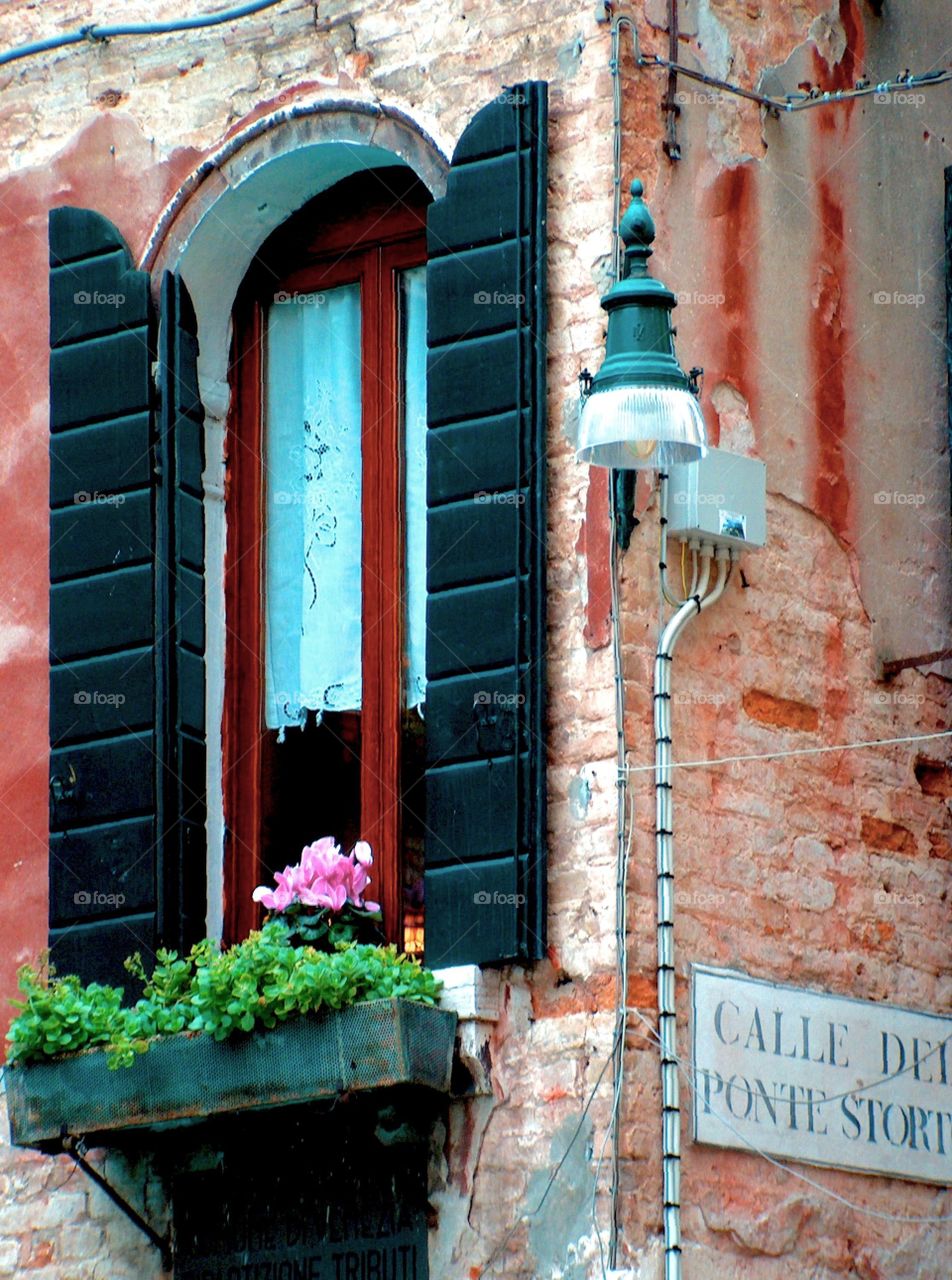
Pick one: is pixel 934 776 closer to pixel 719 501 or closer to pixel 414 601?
pixel 719 501

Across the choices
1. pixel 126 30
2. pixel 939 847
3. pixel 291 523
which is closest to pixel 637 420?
pixel 291 523

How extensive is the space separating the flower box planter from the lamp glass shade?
1.51m

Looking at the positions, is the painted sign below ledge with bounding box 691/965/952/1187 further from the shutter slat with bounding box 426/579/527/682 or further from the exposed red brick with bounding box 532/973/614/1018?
the shutter slat with bounding box 426/579/527/682

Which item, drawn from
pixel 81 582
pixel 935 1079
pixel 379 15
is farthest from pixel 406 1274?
pixel 379 15

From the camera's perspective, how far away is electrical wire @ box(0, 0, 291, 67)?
934 cm

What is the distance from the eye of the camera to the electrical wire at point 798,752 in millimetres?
8227

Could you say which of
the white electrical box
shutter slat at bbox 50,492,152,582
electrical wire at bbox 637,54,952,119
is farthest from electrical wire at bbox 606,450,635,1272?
shutter slat at bbox 50,492,152,582

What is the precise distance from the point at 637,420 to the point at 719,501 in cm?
82

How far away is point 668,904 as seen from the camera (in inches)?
318

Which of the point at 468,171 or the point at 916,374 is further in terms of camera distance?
the point at 916,374

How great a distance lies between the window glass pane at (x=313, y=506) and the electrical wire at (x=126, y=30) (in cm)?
87

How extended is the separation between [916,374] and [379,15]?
193 centimetres

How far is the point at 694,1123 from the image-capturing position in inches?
314

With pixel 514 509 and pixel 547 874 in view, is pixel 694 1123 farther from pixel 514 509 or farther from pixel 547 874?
pixel 514 509
